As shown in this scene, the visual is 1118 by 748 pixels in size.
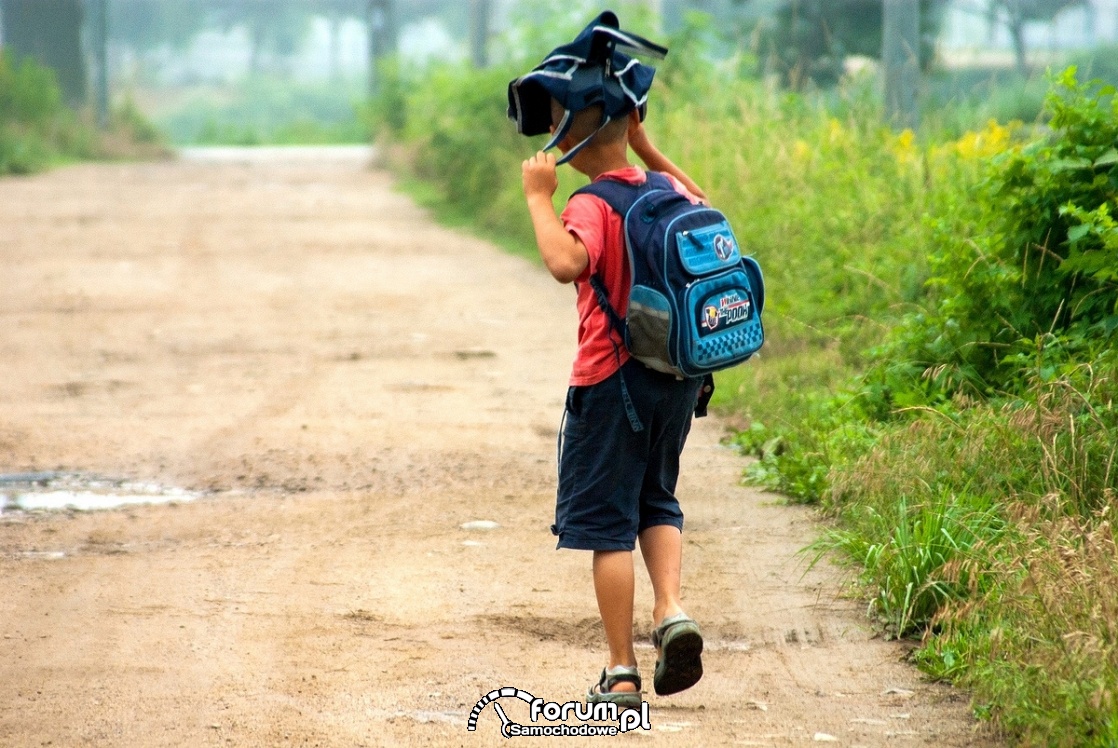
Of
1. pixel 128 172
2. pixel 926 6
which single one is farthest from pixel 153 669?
pixel 128 172

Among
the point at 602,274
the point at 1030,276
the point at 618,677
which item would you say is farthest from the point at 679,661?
the point at 1030,276

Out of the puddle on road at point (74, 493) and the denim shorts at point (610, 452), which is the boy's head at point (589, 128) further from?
the puddle on road at point (74, 493)

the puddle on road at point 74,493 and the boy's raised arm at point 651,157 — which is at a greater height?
the boy's raised arm at point 651,157

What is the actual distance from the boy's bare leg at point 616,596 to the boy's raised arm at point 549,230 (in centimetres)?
71

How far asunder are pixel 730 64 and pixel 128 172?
15369 millimetres

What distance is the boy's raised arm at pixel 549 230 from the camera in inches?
136

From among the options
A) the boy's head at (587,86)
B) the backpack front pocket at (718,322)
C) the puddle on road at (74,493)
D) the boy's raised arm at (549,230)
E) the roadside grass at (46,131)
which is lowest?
the roadside grass at (46,131)

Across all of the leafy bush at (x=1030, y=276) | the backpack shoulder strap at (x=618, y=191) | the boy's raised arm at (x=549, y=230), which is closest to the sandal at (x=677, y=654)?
the boy's raised arm at (x=549, y=230)

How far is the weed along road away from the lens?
375cm

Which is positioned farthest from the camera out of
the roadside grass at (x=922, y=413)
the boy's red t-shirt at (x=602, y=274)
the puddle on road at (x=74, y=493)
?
the puddle on road at (x=74, y=493)

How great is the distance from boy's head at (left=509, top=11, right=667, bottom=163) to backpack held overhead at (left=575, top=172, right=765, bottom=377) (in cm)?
15

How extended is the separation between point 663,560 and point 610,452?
1.15ft

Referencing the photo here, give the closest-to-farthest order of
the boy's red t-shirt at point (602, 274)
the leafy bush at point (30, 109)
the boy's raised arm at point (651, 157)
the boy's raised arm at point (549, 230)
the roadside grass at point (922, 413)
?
the boy's raised arm at point (549, 230)
the boy's red t-shirt at point (602, 274)
the roadside grass at point (922, 413)
the boy's raised arm at point (651, 157)
the leafy bush at point (30, 109)

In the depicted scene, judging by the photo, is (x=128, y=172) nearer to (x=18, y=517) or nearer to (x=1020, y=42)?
→ (x=1020, y=42)
